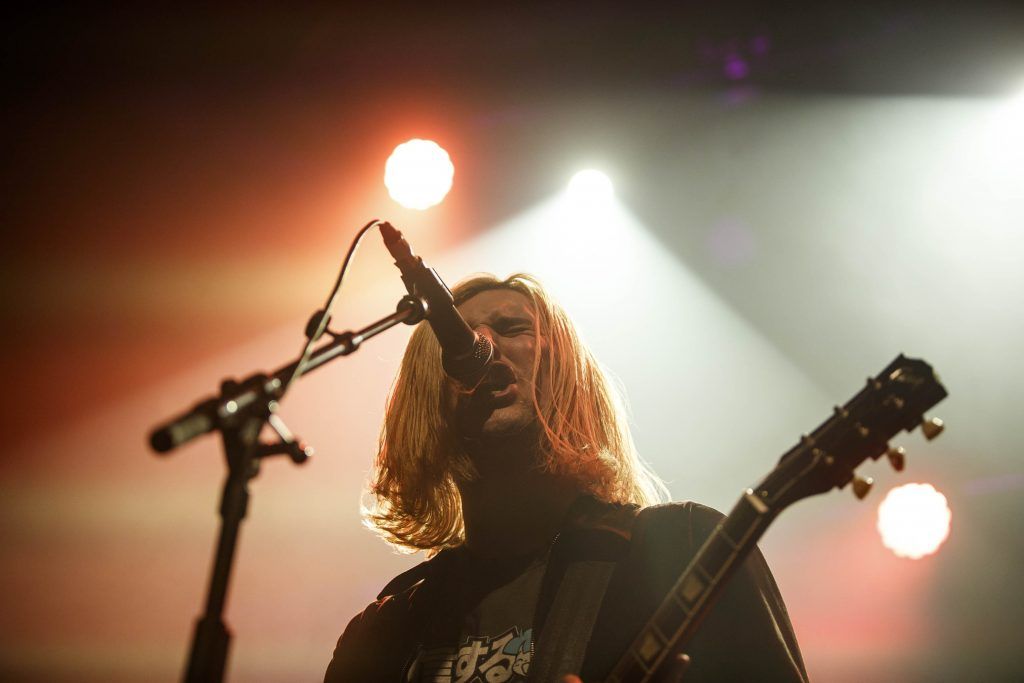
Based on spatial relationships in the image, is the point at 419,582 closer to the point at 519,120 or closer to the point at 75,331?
the point at 75,331

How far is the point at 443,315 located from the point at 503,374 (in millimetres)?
773

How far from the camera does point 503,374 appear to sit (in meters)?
2.55

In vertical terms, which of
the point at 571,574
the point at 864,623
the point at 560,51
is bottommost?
the point at 571,574

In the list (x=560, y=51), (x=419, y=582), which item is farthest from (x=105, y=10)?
(x=419, y=582)

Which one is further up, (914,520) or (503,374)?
(914,520)

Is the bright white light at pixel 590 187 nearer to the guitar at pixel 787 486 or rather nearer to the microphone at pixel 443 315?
the microphone at pixel 443 315

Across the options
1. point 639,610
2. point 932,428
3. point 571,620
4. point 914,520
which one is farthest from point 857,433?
point 914,520

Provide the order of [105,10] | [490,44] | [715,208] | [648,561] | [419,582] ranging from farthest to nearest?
[715,208] → [490,44] → [105,10] → [419,582] → [648,561]

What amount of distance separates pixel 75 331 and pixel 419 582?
282 centimetres

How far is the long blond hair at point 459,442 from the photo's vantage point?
2.70m

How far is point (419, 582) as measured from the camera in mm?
2721

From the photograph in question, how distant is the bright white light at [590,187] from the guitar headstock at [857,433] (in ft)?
12.0

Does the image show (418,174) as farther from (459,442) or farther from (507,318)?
(459,442)

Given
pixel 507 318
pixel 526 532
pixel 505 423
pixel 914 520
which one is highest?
pixel 914 520
